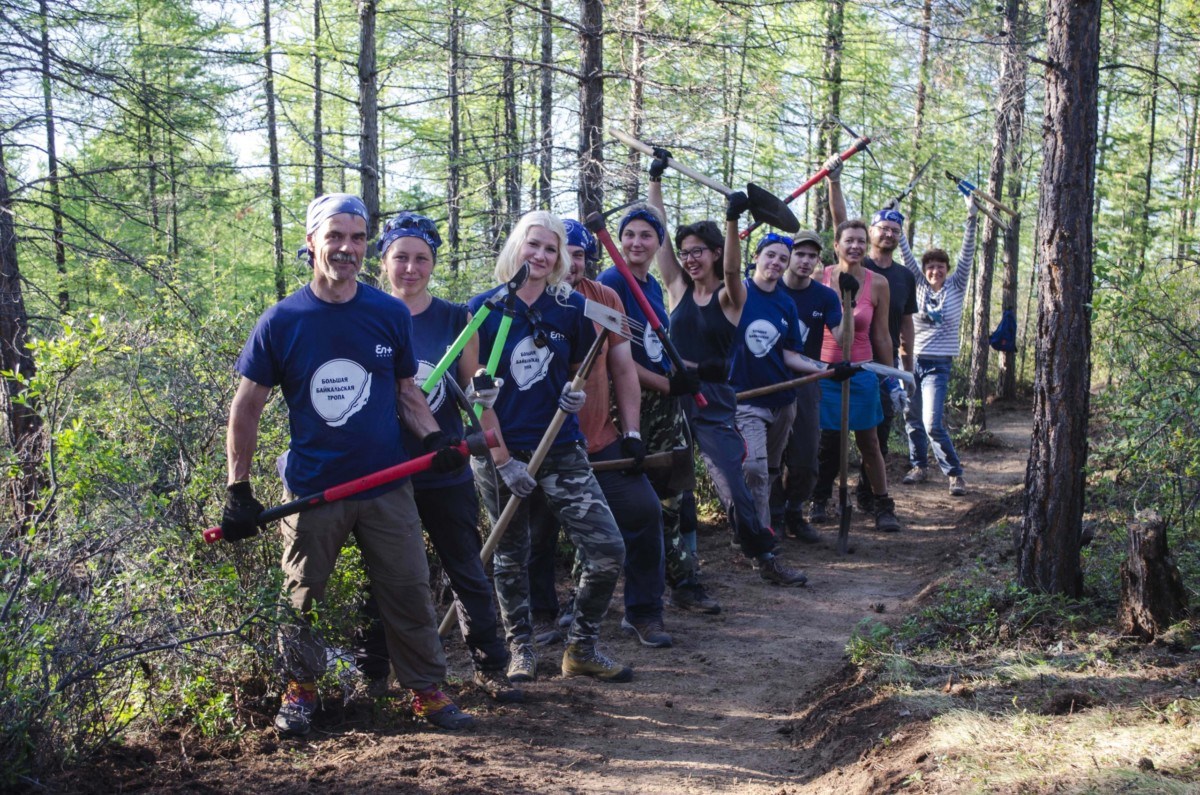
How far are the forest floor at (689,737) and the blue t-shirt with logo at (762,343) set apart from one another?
6.08 ft

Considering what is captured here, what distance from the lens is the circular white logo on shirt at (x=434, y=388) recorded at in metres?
5.02

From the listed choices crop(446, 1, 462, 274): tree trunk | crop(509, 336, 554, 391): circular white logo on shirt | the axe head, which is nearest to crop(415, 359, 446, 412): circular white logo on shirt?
crop(509, 336, 554, 391): circular white logo on shirt

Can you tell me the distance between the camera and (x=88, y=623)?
154 inches

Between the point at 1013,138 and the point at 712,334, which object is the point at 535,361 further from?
the point at 1013,138

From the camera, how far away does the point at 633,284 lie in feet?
20.7

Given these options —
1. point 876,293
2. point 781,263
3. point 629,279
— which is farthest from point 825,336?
point 629,279

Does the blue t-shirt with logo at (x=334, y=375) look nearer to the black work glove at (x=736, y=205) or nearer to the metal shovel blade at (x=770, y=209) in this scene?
the black work glove at (x=736, y=205)

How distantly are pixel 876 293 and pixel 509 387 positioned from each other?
4.63 m

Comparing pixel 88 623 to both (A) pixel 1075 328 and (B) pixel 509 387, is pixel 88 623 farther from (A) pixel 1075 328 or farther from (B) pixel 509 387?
(A) pixel 1075 328

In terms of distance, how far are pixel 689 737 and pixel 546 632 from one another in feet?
5.23

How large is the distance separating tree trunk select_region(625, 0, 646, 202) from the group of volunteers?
8.02 feet

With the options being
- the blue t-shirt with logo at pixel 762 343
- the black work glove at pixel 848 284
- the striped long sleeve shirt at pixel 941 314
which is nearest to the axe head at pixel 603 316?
the blue t-shirt with logo at pixel 762 343

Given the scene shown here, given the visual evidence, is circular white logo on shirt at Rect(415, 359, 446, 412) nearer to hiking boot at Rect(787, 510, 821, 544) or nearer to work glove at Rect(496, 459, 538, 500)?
work glove at Rect(496, 459, 538, 500)

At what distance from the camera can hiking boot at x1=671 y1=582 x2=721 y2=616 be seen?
22.6ft
